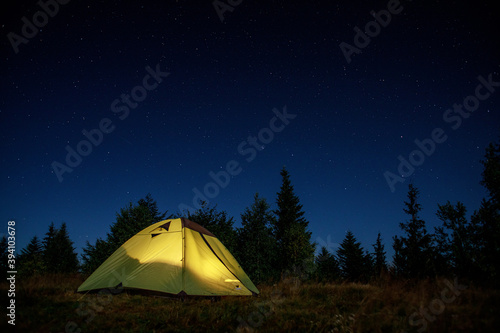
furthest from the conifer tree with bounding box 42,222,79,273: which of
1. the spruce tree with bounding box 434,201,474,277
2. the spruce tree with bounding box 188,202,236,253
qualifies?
the spruce tree with bounding box 434,201,474,277

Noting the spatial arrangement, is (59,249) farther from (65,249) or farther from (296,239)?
(296,239)

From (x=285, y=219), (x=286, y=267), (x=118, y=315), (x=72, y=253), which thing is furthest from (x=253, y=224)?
(x=72, y=253)

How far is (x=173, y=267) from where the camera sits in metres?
6.80

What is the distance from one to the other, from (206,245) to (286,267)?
17.6 m

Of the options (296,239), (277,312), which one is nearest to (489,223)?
(296,239)

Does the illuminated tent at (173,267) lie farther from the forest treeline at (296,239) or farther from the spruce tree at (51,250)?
the spruce tree at (51,250)

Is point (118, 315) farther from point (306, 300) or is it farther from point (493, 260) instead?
point (493, 260)

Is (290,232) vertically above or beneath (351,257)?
above

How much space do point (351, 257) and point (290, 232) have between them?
14321 mm

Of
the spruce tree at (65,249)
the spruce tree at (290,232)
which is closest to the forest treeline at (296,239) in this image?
the spruce tree at (290,232)

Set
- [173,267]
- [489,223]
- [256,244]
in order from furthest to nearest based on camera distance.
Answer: [256,244]
[489,223]
[173,267]

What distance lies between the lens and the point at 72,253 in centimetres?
3862

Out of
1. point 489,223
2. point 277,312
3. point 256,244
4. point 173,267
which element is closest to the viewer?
point 277,312

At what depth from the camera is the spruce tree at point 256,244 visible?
68.6 feet
